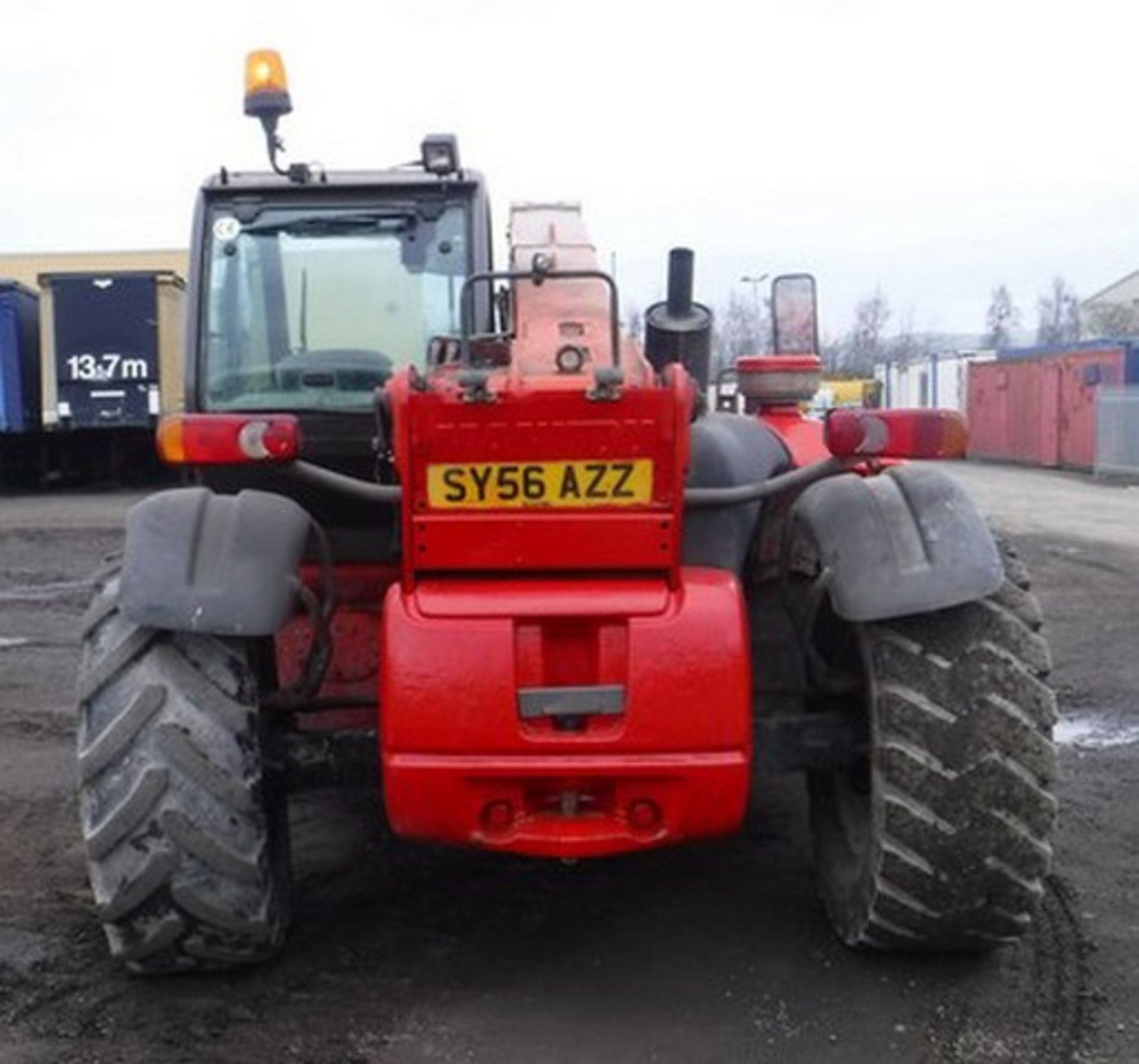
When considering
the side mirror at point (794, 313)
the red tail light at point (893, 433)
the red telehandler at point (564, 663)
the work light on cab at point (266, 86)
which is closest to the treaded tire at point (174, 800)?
the red telehandler at point (564, 663)

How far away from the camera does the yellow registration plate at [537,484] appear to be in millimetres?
4062

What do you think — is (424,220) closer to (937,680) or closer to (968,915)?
(937,680)

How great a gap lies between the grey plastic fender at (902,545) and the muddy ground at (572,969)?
1.05 m

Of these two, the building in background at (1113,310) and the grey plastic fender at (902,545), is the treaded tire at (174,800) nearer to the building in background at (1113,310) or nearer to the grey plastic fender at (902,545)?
the grey plastic fender at (902,545)

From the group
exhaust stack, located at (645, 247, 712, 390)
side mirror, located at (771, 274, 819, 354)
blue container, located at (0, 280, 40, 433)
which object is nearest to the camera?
exhaust stack, located at (645, 247, 712, 390)

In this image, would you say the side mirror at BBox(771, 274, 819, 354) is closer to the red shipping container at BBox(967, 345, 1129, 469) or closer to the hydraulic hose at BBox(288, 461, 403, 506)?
the hydraulic hose at BBox(288, 461, 403, 506)

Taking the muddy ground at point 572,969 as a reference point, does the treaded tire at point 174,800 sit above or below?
above

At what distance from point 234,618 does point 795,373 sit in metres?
3.23

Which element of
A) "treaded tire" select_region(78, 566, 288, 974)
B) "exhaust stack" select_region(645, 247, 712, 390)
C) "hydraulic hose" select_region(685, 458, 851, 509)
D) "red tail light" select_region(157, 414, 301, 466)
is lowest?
"treaded tire" select_region(78, 566, 288, 974)

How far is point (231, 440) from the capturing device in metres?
4.17

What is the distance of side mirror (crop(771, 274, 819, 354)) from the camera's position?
22.7ft

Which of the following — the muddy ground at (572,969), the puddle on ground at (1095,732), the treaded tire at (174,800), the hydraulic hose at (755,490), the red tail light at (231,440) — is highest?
the red tail light at (231,440)

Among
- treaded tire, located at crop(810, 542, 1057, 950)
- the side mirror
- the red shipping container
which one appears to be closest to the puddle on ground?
the side mirror

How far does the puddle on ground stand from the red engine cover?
3.75m
